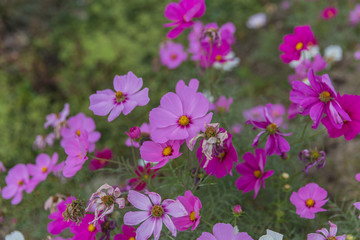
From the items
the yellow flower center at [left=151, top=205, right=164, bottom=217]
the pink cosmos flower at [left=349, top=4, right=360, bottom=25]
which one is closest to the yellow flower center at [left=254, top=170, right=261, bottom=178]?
the yellow flower center at [left=151, top=205, right=164, bottom=217]

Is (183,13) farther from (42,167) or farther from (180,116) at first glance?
(42,167)

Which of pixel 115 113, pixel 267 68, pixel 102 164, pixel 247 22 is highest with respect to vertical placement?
pixel 115 113

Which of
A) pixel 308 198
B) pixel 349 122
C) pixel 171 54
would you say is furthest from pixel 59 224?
pixel 171 54

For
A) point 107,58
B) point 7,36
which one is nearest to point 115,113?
point 107,58

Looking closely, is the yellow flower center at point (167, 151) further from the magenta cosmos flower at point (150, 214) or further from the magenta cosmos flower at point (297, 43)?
the magenta cosmos flower at point (297, 43)

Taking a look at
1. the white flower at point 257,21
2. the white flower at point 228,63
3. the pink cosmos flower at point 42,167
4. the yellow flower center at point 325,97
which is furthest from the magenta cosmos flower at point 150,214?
the white flower at point 257,21

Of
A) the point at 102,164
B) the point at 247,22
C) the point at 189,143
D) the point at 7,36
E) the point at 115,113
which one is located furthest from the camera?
the point at 7,36

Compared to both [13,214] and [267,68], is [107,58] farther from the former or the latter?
[13,214]
